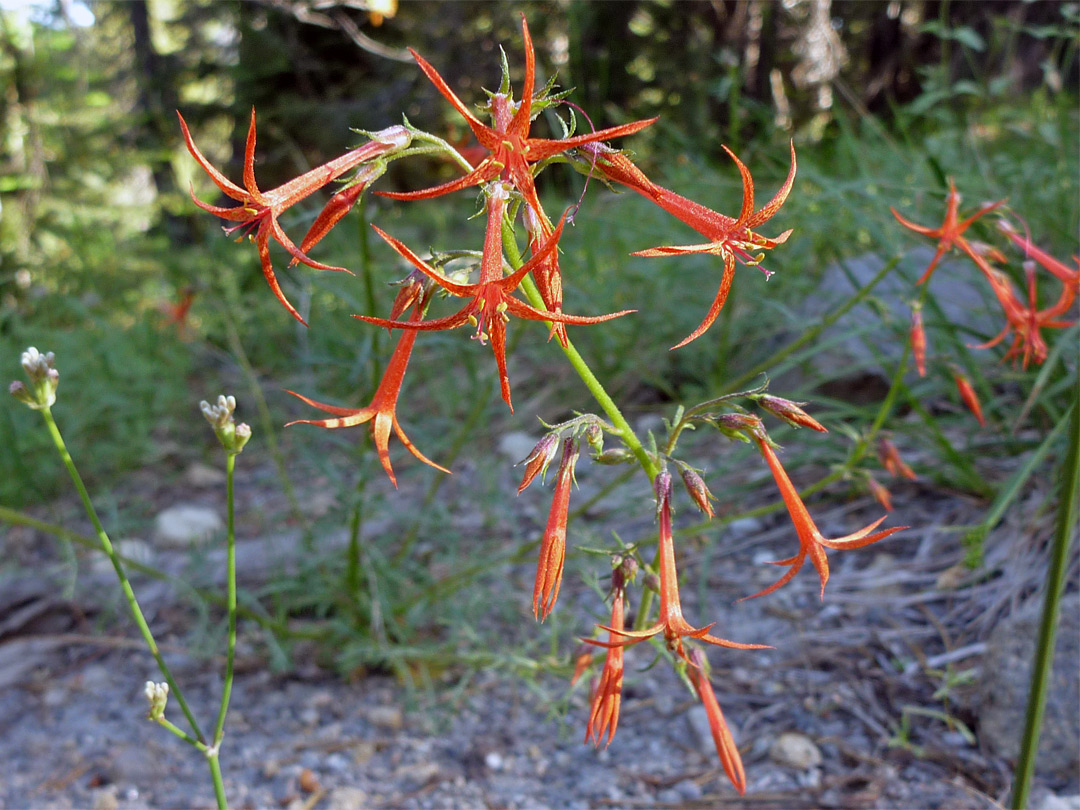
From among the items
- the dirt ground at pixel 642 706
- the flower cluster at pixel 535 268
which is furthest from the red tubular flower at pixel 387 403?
the dirt ground at pixel 642 706

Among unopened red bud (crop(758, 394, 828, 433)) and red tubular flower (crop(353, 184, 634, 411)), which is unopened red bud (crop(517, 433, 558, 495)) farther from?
unopened red bud (crop(758, 394, 828, 433))

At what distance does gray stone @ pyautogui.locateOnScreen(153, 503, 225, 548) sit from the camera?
3084 mm

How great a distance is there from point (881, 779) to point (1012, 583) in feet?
2.65

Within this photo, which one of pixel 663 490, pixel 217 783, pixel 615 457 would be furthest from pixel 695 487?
pixel 217 783

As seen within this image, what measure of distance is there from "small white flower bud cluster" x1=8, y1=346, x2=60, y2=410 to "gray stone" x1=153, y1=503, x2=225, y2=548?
189 cm

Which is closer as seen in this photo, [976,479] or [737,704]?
[737,704]

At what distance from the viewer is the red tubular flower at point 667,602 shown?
3.66ft

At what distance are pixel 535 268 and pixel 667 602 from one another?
561 mm

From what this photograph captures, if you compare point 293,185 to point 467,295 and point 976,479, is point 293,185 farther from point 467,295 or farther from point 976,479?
point 976,479

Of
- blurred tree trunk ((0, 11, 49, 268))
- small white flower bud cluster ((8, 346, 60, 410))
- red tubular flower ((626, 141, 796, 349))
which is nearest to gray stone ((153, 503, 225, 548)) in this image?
small white flower bud cluster ((8, 346, 60, 410))

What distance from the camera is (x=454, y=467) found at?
3551 mm

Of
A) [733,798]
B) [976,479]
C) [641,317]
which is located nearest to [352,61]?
[641,317]

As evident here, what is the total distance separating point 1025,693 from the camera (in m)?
1.88

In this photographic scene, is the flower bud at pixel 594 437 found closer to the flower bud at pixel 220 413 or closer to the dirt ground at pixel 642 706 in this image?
the flower bud at pixel 220 413
